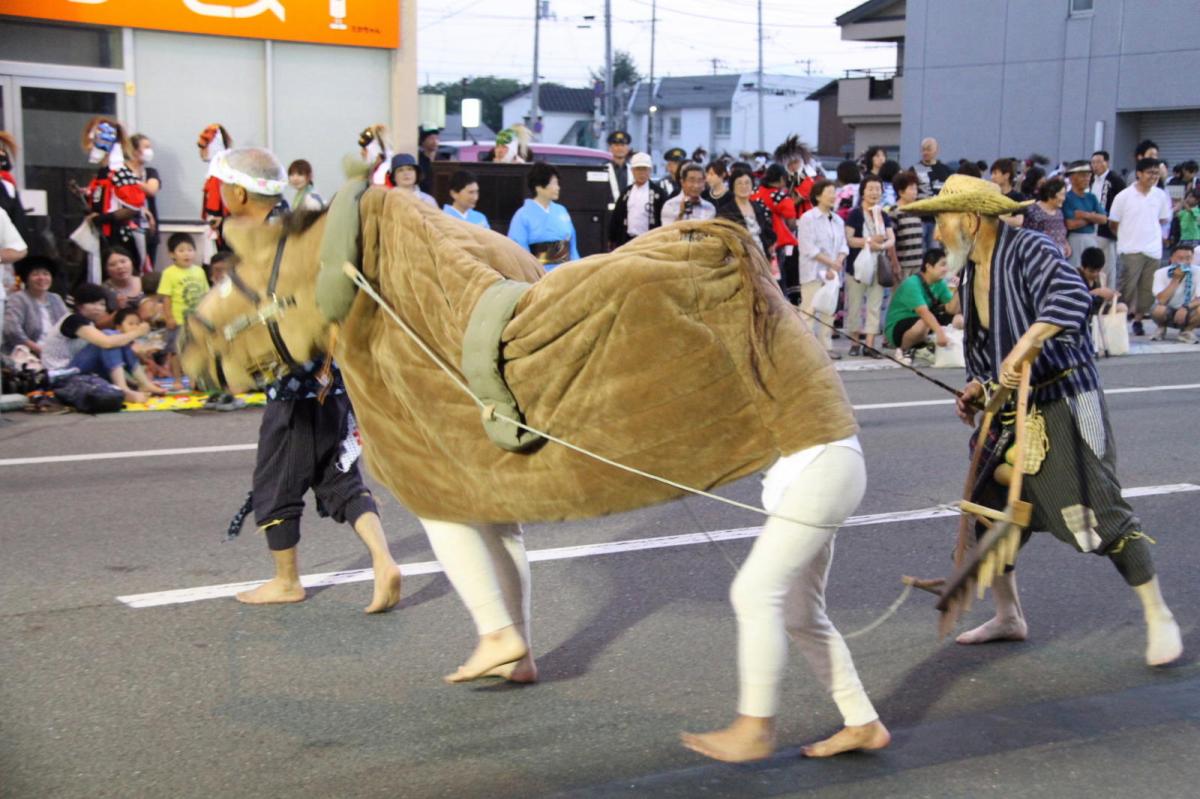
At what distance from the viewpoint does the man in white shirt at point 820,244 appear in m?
12.7

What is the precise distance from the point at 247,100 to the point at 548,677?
11.1 meters

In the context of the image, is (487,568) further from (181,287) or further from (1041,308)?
(181,287)

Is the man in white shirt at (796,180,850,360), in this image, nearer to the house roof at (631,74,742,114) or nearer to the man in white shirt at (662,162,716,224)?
the man in white shirt at (662,162,716,224)

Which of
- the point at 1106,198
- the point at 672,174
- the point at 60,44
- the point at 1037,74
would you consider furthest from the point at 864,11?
the point at 60,44

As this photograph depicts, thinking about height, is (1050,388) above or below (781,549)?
above

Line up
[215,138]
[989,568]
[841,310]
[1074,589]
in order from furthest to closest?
[841,310]
[215,138]
[1074,589]
[989,568]

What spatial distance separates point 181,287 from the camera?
11023 millimetres

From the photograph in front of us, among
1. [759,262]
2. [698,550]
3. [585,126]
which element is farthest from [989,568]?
[585,126]

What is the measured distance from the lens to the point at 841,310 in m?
14.2

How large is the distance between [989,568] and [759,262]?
4.39 feet

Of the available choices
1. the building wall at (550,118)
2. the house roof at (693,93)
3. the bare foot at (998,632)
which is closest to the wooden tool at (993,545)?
the bare foot at (998,632)

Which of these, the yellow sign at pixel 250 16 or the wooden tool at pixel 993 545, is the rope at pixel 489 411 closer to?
the wooden tool at pixel 993 545

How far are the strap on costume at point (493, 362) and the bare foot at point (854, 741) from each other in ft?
4.25

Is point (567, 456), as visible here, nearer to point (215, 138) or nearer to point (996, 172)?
point (215, 138)
